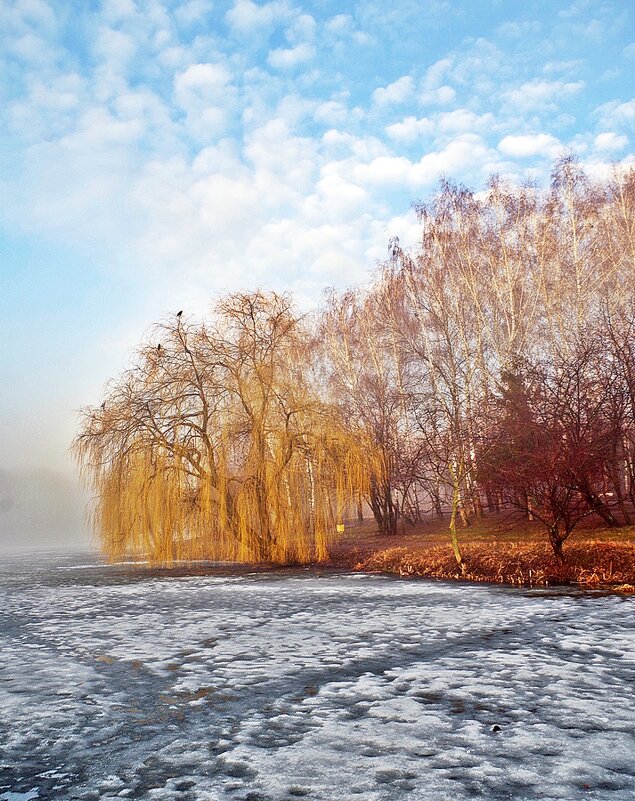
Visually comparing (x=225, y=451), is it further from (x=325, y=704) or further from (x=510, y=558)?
(x=325, y=704)

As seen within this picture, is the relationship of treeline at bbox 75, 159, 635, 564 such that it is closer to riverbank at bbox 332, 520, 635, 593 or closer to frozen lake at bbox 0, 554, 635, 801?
riverbank at bbox 332, 520, 635, 593

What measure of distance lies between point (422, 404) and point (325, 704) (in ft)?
56.9

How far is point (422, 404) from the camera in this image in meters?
21.1

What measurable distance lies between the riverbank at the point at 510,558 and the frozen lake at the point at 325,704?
254 cm

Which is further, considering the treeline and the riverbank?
the treeline

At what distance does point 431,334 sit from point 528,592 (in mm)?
14049

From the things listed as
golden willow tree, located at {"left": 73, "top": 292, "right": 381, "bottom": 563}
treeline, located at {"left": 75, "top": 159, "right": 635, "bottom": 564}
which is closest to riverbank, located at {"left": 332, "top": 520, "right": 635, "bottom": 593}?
treeline, located at {"left": 75, "top": 159, "right": 635, "bottom": 564}

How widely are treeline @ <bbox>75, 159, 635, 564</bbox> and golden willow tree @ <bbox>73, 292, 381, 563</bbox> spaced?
0.05 metres

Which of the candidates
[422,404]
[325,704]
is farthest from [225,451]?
[325,704]

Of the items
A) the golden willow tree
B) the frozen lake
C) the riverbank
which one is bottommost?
the riverbank

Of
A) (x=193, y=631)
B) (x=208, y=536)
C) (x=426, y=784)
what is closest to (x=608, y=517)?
(x=208, y=536)

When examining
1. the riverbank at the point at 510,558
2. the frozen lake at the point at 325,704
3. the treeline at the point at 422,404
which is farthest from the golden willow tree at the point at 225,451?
the frozen lake at the point at 325,704

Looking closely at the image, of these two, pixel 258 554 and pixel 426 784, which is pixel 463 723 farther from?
pixel 258 554

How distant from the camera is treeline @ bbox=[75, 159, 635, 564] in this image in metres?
13.9
